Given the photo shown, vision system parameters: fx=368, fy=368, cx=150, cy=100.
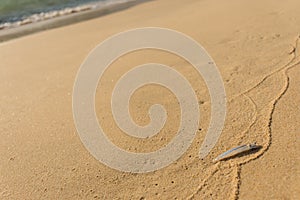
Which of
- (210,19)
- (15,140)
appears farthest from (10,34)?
(15,140)

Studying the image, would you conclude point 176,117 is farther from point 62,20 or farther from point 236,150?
point 62,20

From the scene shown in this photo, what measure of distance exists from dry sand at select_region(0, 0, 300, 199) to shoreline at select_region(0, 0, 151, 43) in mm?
1347

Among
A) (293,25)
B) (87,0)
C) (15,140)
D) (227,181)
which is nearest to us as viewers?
(227,181)

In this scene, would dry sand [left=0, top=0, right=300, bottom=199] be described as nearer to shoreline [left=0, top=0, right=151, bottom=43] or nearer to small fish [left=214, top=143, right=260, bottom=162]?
small fish [left=214, top=143, right=260, bottom=162]

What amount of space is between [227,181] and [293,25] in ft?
8.98

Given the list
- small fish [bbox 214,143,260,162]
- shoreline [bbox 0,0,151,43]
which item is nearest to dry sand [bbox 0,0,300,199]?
small fish [bbox 214,143,260,162]

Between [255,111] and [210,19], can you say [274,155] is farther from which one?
[210,19]

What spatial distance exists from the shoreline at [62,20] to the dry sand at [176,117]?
1.35 metres

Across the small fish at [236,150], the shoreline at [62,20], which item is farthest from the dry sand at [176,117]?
the shoreline at [62,20]

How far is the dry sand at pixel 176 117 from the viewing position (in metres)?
2.40

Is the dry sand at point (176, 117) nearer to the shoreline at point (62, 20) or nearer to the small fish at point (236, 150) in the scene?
the small fish at point (236, 150)

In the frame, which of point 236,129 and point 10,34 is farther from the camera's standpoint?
point 10,34

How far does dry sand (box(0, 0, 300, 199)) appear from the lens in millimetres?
2404

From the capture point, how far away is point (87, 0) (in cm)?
836
